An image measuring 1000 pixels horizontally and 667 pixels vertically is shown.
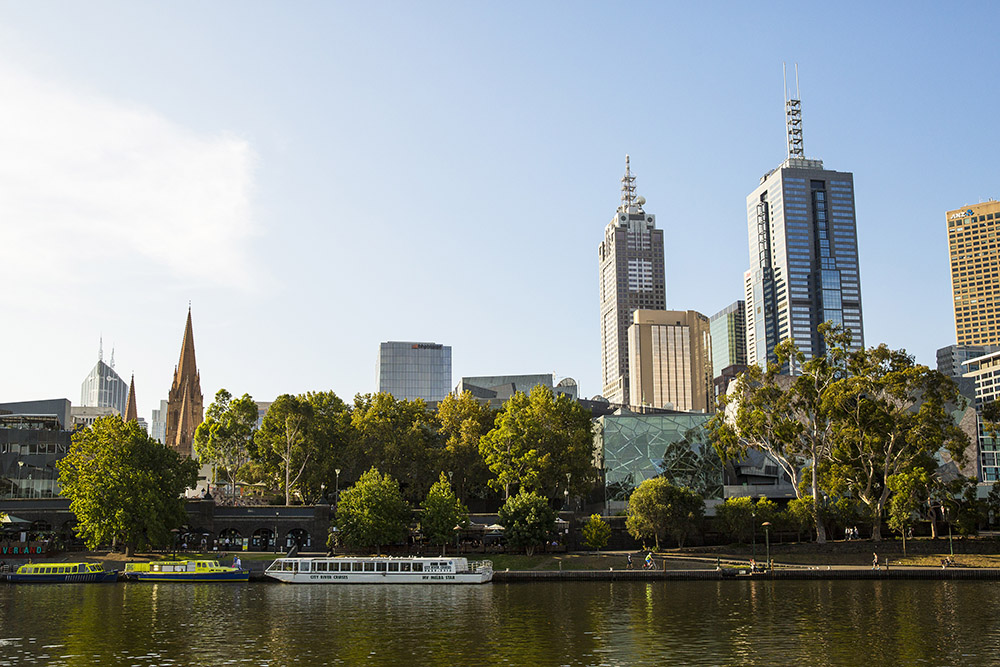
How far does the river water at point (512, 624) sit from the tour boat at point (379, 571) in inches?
156

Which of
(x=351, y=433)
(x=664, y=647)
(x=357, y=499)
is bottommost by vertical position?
(x=664, y=647)

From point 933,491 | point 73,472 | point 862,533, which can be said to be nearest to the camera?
point 933,491

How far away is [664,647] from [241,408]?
76.0 meters

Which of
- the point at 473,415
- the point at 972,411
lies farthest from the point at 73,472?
the point at 972,411

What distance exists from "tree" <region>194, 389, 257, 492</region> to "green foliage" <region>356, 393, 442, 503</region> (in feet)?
42.0

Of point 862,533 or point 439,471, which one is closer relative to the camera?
point 862,533

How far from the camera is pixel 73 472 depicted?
9525 cm

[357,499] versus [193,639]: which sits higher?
[357,499]

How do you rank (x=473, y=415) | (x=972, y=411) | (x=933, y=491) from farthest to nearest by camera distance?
(x=972, y=411) → (x=473, y=415) → (x=933, y=491)

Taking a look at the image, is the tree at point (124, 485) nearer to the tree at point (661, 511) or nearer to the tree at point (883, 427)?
the tree at point (661, 511)

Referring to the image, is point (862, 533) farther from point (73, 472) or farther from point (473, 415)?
point (73, 472)

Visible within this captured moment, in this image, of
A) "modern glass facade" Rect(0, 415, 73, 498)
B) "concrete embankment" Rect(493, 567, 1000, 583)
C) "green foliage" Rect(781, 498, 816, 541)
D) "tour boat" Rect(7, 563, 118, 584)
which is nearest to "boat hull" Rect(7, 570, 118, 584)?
"tour boat" Rect(7, 563, 118, 584)

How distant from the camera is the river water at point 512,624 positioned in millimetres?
44500

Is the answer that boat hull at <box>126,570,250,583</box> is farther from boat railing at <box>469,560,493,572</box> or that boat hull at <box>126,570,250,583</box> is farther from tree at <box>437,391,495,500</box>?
tree at <box>437,391,495,500</box>
